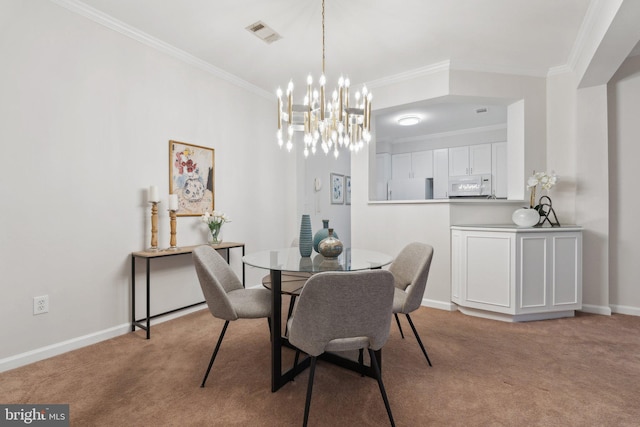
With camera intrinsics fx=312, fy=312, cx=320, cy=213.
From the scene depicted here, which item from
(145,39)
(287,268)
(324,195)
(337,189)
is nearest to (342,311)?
(287,268)

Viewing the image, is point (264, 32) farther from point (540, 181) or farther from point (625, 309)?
point (625, 309)

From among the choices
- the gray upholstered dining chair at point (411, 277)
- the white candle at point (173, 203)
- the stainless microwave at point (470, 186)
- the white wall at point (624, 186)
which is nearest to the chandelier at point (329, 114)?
the gray upholstered dining chair at point (411, 277)

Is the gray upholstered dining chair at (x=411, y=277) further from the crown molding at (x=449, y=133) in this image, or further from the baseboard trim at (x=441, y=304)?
the crown molding at (x=449, y=133)

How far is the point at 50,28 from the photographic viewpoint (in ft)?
7.14

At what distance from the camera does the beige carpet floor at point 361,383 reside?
5.08ft

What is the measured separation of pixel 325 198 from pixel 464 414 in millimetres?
4292

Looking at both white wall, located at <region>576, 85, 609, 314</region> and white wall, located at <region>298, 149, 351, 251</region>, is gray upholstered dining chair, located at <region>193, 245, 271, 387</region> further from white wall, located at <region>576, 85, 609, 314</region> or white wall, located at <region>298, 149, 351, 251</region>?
white wall, located at <region>576, 85, 609, 314</region>

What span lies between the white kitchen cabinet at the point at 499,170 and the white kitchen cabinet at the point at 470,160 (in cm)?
9

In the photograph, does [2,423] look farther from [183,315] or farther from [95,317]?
[183,315]

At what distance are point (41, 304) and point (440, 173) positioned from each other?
231 inches

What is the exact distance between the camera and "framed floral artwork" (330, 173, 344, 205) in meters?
5.85

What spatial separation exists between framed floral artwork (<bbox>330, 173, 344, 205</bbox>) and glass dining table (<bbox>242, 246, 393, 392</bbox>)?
144 inches

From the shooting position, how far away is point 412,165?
249 inches

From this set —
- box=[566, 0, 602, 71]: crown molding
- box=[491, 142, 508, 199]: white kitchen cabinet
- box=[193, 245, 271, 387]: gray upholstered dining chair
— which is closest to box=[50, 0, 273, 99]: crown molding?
box=[193, 245, 271, 387]: gray upholstered dining chair
